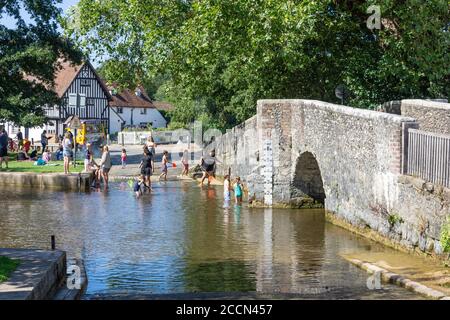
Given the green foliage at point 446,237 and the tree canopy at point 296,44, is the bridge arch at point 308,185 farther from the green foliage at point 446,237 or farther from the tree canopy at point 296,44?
the green foliage at point 446,237

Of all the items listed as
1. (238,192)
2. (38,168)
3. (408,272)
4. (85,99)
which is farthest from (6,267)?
(85,99)

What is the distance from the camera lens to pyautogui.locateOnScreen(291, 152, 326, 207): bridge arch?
22.3m

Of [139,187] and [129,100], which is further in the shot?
[129,100]

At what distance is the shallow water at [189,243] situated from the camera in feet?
41.1

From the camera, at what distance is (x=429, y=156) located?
14812 mm

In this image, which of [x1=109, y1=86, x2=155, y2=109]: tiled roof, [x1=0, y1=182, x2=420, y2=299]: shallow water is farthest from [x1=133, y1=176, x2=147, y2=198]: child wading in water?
[x1=109, y1=86, x2=155, y2=109]: tiled roof

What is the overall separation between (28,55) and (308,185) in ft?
64.9

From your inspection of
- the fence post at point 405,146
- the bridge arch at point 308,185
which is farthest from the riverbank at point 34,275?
the bridge arch at point 308,185

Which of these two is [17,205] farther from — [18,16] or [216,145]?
[18,16]

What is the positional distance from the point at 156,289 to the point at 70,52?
30.6 m

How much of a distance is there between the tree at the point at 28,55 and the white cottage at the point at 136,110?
1563 inches

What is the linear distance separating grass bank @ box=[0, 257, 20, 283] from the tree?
26884 millimetres
